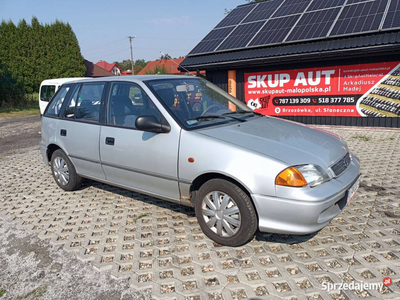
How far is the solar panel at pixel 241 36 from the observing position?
1205 cm

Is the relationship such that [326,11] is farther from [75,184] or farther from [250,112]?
[75,184]

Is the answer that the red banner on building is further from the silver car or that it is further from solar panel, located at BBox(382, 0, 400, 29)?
the silver car

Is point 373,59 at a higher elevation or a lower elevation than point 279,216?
higher

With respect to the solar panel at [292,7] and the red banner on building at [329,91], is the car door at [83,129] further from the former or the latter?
the solar panel at [292,7]

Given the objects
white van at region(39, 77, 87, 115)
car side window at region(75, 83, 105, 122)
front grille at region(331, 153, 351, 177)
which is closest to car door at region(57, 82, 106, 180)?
car side window at region(75, 83, 105, 122)

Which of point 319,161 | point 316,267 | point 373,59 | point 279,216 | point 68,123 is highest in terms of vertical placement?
point 373,59

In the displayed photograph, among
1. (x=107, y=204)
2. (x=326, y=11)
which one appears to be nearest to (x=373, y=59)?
(x=326, y=11)

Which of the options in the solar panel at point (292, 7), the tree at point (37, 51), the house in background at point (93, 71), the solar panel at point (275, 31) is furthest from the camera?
the house in background at point (93, 71)

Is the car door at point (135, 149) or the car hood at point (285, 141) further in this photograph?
the car door at point (135, 149)

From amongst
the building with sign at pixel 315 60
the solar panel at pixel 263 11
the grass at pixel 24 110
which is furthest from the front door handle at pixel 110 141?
the grass at pixel 24 110

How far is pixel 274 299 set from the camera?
2.49 m

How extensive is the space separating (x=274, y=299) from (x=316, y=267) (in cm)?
64

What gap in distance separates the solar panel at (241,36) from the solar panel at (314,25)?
1.74 meters

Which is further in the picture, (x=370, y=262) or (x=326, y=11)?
(x=326, y=11)
